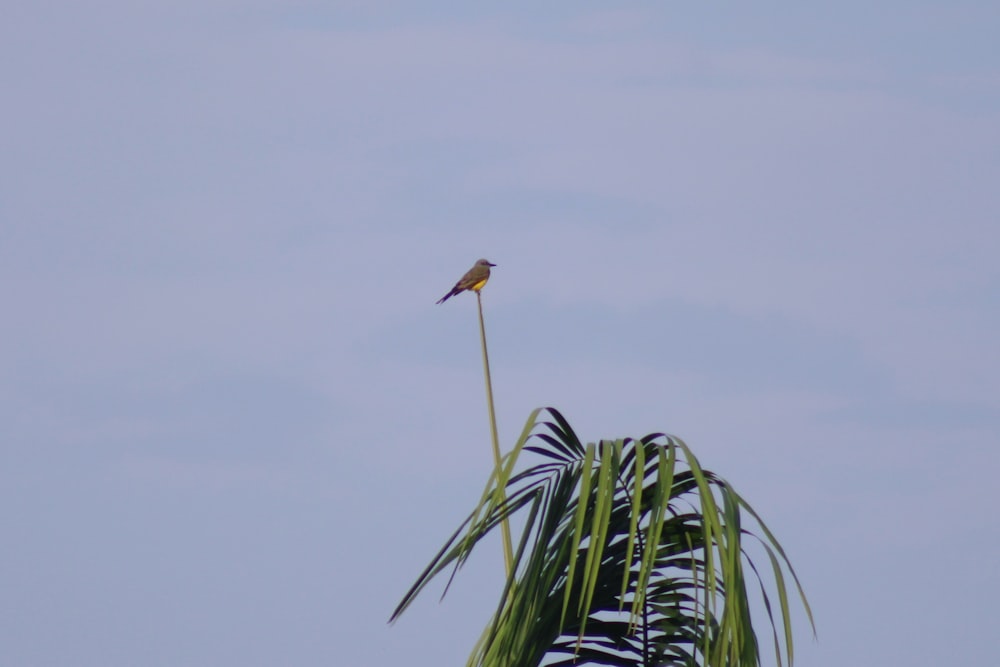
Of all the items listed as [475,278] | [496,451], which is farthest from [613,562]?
[475,278]

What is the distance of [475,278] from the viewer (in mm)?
12562

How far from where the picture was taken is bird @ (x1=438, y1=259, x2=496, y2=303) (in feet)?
41.1

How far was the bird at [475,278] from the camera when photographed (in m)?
12.5

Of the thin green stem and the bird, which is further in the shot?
the bird

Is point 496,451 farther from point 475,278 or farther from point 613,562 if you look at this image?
point 475,278

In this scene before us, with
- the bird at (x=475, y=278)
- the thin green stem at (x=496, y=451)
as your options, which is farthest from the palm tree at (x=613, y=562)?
the bird at (x=475, y=278)

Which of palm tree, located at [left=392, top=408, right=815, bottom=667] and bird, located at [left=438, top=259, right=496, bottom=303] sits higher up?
bird, located at [left=438, top=259, right=496, bottom=303]

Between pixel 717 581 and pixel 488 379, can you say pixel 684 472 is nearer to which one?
pixel 717 581

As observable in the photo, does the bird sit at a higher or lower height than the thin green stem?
higher

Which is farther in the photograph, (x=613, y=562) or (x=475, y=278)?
(x=475, y=278)

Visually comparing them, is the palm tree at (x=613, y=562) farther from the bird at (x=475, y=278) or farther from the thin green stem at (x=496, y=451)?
the bird at (x=475, y=278)

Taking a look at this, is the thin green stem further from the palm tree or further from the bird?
the bird

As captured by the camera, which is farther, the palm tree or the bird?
the bird

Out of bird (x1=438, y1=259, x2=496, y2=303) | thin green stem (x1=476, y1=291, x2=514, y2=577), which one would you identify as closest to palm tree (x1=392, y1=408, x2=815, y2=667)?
thin green stem (x1=476, y1=291, x2=514, y2=577)
